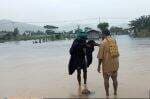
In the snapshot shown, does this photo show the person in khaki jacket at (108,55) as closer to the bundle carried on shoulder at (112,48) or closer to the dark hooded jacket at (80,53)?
the bundle carried on shoulder at (112,48)

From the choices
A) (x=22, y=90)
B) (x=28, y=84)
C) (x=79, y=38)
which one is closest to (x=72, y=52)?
(x=79, y=38)

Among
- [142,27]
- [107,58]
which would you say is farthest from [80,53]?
[142,27]

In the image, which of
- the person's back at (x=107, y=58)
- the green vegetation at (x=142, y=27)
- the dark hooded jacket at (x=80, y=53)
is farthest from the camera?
the green vegetation at (x=142, y=27)

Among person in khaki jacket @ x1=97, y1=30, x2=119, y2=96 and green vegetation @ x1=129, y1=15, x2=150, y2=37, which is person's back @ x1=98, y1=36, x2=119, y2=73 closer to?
person in khaki jacket @ x1=97, y1=30, x2=119, y2=96

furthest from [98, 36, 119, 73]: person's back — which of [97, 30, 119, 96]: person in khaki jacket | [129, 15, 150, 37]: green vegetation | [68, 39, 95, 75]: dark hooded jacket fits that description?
[129, 15, 150, 37]: green vegetation

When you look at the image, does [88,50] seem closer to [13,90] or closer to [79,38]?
[79,38]

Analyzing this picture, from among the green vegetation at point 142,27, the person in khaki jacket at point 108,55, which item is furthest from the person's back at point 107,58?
the green vegetation at point 142,27

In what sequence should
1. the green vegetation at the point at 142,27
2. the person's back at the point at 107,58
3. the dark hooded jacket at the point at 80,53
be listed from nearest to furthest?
the person's back at the point at 107,58
the dark hooded jacket at the point at 80,53
the green vegetation at the point at 142,27

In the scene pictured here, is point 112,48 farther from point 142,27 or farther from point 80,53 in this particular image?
point 142,27

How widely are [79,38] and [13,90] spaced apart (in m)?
2.54

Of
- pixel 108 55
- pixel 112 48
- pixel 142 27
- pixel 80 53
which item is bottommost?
pixel 142 27

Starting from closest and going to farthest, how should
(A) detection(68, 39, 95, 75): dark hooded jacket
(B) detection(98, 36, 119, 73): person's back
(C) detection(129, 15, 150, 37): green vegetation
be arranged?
(B) detection(98, 36, 119, 73): person's back < (A) detection(68, 39, 95, 75): dark hooded jacket < (C) detection(129, 15, 150, 37): green vegetation

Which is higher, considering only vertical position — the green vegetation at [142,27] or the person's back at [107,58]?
the person's back at [107,58]

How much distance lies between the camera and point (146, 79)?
42.5 feet
